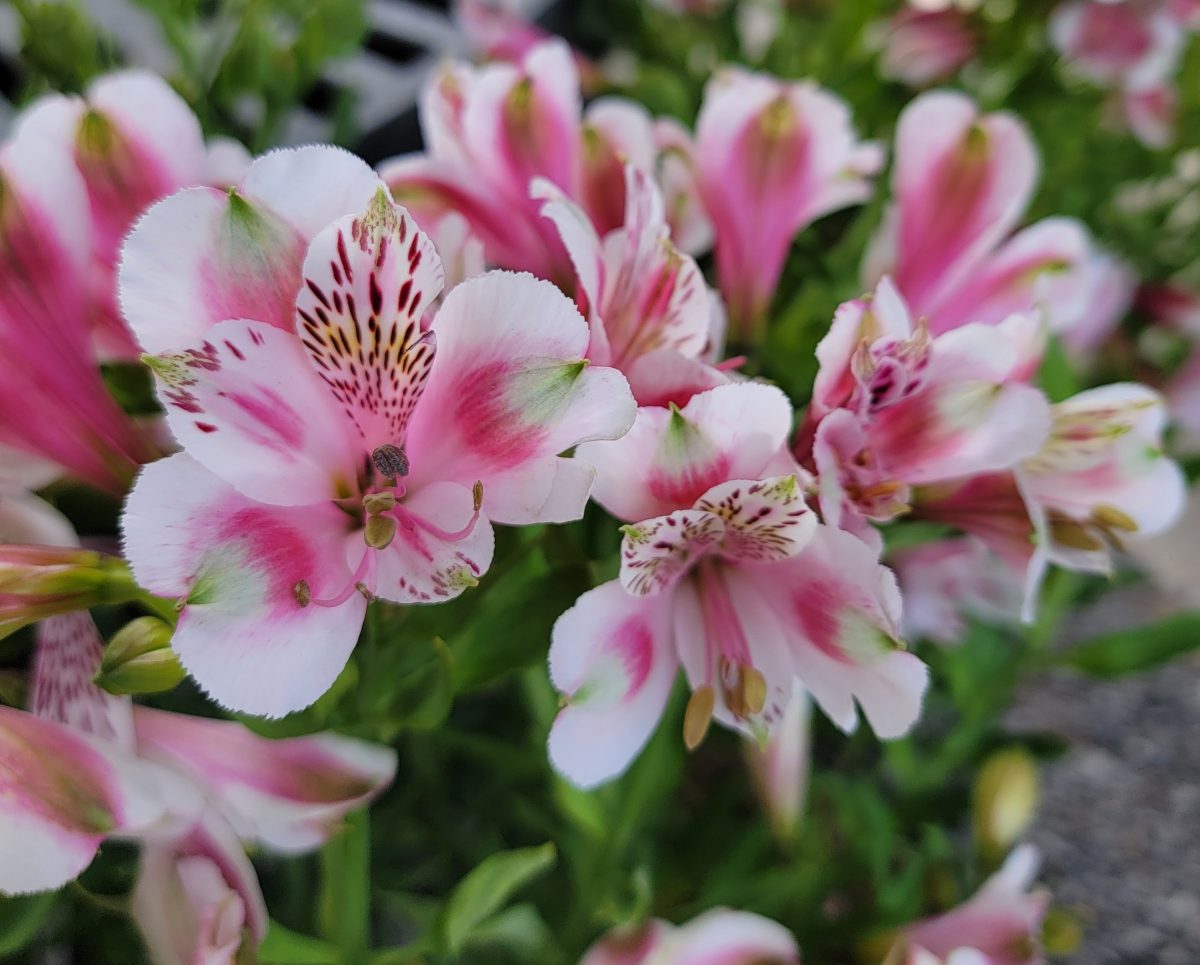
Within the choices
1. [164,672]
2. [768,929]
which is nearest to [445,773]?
[768,929]

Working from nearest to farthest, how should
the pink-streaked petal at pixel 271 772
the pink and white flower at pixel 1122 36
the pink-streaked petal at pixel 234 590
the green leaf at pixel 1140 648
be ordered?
the pink-streaked petal at pixel 234 590
the pink-streaked petal at pixel 271 772
the green leaf at pixel 1140 648
the pink and white flower at pixel 1122 36

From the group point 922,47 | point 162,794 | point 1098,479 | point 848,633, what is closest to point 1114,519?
point 1098,479

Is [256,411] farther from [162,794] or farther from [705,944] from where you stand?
[705,944]

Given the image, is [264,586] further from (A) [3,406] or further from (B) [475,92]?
(B) [475,92]

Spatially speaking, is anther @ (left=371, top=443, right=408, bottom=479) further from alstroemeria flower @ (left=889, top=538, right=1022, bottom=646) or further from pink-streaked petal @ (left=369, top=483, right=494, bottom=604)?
alstroemeria flower @ (left=889, top=538, right=1022, bottom=646)

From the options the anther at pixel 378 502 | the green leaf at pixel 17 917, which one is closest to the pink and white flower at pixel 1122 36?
the anther at pixel 378 502

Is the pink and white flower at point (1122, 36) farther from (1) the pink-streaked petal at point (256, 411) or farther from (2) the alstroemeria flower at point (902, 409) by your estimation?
(1) the pink-streaked petal at point (256, 411)

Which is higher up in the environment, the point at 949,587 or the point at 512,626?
the point at 512,626

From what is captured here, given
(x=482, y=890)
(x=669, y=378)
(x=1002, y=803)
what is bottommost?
(x=1002, y=803)
